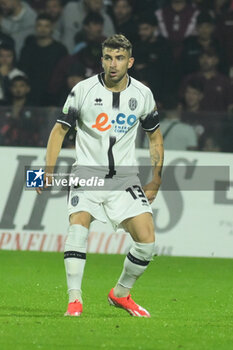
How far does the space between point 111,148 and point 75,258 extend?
0.90 m

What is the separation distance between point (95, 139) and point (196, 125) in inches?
235

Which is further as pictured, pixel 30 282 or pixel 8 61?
pixel 8 61

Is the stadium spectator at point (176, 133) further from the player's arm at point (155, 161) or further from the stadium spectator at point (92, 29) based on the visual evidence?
the player's arm at point (155, 161)

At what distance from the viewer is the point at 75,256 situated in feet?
25.9

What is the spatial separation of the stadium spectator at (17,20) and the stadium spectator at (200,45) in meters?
2.57

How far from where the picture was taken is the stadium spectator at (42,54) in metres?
16.4

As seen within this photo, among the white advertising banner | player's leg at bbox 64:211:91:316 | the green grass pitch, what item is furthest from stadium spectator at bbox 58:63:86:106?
player's leg at bbox 64:211:91:316

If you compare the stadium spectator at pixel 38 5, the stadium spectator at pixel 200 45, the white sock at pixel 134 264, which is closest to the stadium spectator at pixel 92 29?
the stadium spectator at pixel 38 5

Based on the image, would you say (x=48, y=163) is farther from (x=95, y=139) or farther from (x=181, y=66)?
(x=181, y=66)

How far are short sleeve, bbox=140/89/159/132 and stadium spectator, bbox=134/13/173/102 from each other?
7.57m

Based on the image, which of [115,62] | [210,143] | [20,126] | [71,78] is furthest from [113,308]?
[71,78]

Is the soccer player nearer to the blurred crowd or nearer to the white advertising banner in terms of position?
the white advertising banner

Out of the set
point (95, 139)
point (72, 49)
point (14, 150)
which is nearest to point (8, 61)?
point (72, 49)

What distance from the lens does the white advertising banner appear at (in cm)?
1362
